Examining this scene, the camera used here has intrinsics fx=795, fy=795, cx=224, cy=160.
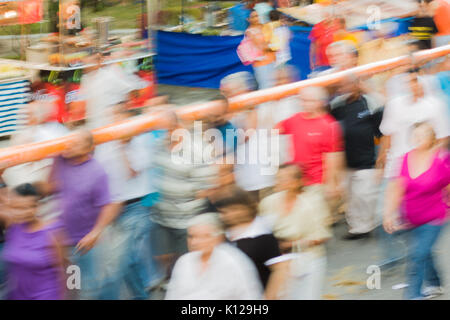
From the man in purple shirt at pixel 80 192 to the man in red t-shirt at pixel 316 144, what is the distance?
5.93 ft

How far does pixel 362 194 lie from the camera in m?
7.50

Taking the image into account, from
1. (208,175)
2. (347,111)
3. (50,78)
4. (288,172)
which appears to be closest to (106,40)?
(50,78)

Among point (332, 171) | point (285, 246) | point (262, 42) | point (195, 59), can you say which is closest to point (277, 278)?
point (285, 246)

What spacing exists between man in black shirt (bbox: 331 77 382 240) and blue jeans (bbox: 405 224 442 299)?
4.33ft

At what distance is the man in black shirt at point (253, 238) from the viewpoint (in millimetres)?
4992

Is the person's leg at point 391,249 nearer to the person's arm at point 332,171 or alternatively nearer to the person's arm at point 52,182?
the person's arm at point 332,171

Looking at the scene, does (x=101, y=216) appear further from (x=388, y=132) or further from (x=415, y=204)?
(x=388, y=132)

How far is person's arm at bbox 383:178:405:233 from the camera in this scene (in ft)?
19.7

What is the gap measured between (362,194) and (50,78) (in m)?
6.10

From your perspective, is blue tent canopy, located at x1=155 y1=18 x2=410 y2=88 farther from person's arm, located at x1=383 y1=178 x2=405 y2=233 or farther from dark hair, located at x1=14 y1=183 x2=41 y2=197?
dark hair, located at x1=14 y1=183 x2=41 y2=197

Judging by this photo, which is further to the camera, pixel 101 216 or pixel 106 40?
pixel 106 40

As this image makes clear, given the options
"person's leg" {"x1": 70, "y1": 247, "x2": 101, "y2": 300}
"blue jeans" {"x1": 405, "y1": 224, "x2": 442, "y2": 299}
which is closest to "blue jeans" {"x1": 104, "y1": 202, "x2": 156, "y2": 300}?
"person's leg" {"x1": 70, "y1": 247, "x2": 101, "y2": 300}

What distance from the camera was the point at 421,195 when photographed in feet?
19.5

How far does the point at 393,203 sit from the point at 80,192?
233cm
